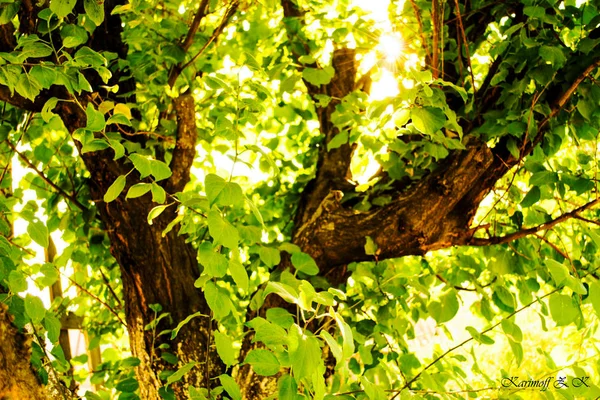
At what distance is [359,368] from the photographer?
6.50ft

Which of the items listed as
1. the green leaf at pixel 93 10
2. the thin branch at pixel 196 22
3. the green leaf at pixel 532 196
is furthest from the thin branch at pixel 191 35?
the green leaf at pixel 532 196

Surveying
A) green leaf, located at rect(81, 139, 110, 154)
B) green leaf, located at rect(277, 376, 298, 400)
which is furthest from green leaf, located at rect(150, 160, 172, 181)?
green leaf, located at rect(277, 376, 298, 400)

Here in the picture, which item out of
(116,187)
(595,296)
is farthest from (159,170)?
(595,296)

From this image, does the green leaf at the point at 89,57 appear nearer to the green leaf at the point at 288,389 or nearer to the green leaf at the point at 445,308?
the green leaf at the point at 288,389

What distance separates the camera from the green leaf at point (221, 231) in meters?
1.12

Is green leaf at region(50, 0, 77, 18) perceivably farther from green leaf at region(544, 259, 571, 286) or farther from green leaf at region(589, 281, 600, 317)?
green leaf at region(589, 281, 600, 317)

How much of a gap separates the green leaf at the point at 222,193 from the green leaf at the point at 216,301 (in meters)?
0.18

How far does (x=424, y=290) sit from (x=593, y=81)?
2.48ft

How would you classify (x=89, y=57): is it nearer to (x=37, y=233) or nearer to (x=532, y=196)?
(x=37, y=233)

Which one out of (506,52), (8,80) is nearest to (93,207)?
(8,80)

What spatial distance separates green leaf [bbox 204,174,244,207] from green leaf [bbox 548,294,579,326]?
2.15ft

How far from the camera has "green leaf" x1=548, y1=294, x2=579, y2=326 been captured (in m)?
1.19

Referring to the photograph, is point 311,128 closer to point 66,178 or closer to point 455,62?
point 455,62

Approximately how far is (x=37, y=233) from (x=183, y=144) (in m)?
0.73
